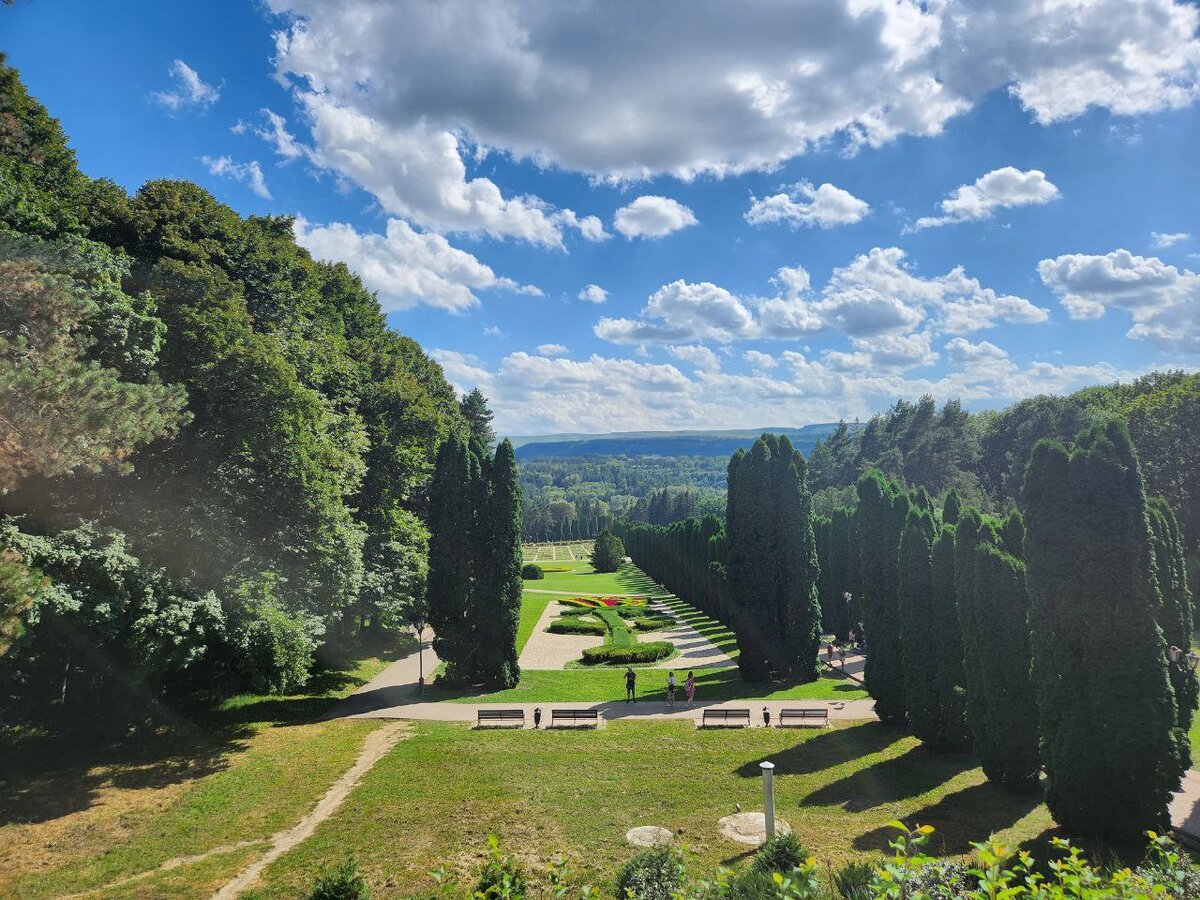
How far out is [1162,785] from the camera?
1075 cm

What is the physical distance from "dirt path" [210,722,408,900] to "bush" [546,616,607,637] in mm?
19250

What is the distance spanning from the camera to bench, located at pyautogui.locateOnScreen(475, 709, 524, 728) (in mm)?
19906

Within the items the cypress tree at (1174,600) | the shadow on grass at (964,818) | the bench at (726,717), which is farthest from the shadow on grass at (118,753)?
the cypress tree at (1174,600)

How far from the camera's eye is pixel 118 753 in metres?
16.8

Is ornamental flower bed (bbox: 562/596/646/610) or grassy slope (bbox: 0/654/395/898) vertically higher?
grassy slope (bbox: 0/654/395/898)

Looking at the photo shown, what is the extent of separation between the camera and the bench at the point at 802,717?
63.5 ft

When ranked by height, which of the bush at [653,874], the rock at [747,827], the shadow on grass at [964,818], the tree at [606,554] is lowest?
the tree at [606,554]

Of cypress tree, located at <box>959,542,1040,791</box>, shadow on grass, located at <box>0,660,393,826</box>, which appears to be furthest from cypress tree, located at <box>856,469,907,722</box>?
shadow on grass, located at <box>0,660,393,826</box>

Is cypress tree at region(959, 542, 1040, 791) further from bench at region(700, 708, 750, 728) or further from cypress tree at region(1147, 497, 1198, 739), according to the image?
bench at region(700, 708, 750, 728)

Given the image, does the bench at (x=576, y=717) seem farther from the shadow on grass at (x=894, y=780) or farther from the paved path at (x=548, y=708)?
the shadow on grass at (x=894, y=780)

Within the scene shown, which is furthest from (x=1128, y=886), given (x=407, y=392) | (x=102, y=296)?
(x=407, y=392)

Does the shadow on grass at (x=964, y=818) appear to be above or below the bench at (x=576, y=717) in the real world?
above

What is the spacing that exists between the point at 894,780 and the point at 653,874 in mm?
9242

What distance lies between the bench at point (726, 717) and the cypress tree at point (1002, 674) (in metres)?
6.57
